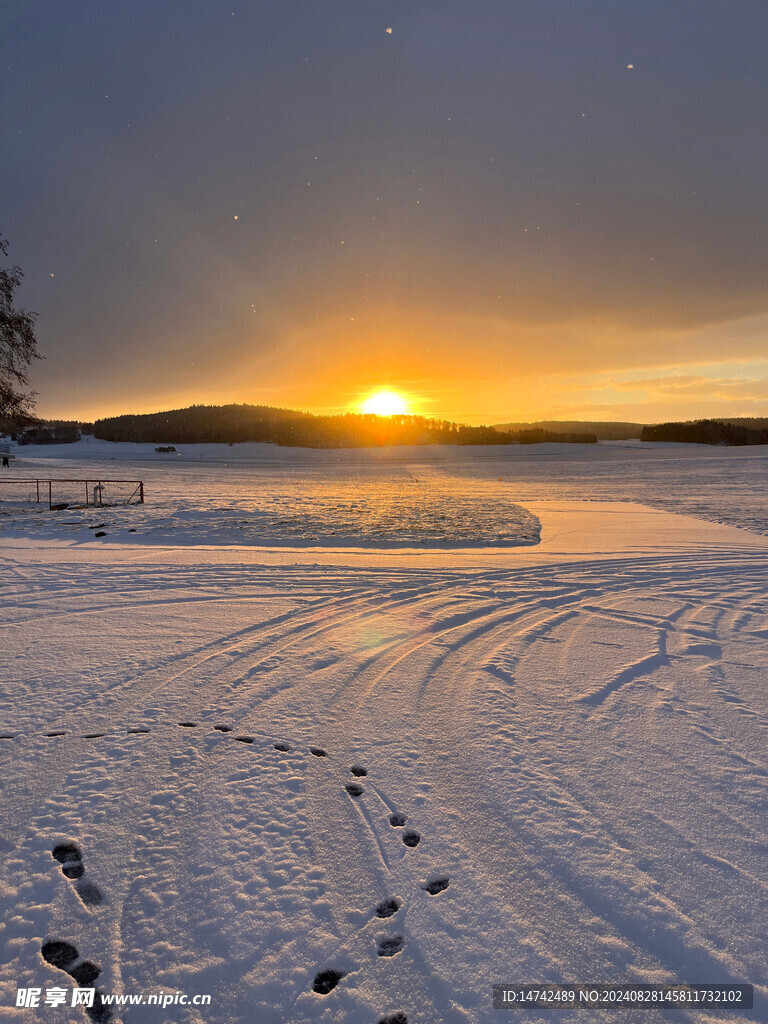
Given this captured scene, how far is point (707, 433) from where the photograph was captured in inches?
3346

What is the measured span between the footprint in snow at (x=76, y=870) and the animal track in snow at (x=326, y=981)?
1.20 m

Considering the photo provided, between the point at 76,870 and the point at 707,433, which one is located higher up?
the point at 707,433

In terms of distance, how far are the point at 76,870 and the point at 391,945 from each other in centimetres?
175

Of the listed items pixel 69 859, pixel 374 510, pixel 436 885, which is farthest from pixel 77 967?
pixel 374 510

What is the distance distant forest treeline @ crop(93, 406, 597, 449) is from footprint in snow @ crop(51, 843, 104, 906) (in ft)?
294

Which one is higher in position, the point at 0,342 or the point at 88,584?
the point at 0,342

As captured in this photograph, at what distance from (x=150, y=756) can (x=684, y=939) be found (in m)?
3.44

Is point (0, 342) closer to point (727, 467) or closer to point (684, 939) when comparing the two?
point (684, 939)

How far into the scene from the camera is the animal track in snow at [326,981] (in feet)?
7.28

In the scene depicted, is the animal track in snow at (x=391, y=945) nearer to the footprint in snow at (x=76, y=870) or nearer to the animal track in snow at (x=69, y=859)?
the footprint in snow at (x=76, y=870)

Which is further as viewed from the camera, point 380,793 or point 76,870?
point 380,793

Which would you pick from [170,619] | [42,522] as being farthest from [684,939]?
Answer: [42,522]

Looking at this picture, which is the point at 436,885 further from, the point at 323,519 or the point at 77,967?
the point at 323,519

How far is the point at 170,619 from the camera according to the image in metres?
6.82
